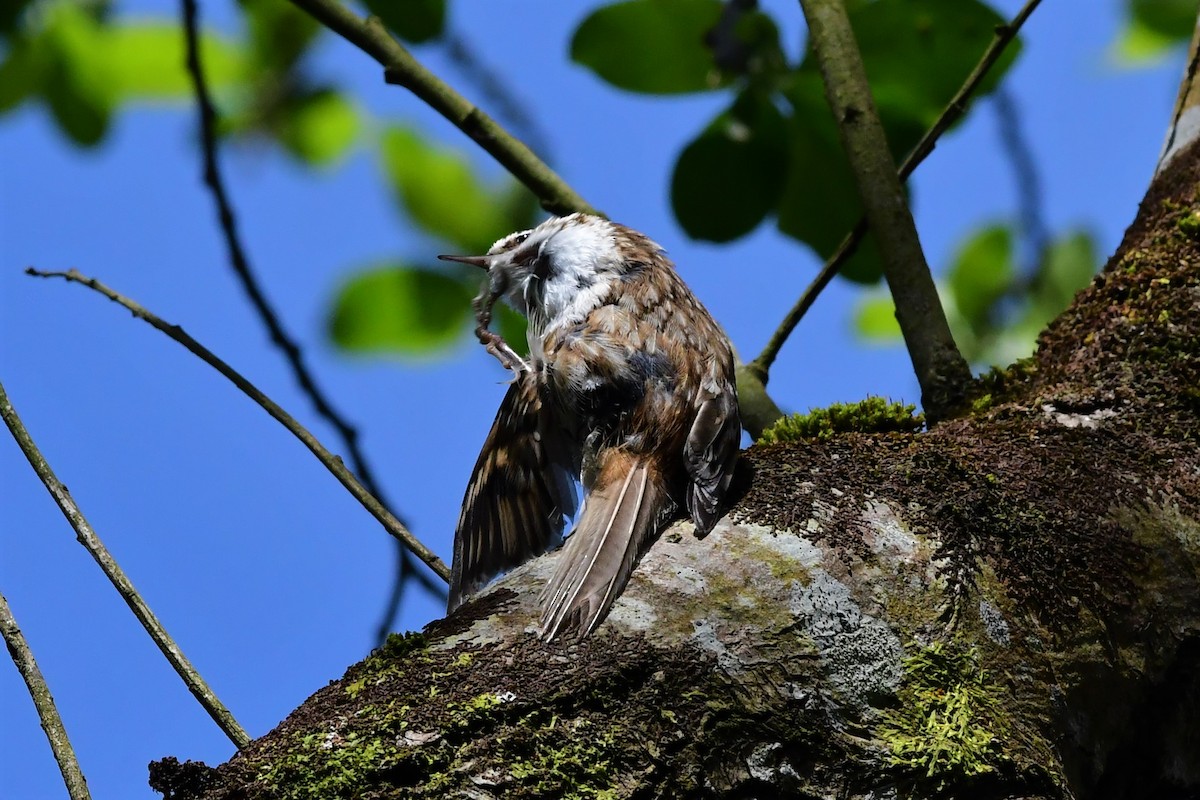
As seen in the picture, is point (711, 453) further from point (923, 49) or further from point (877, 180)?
point (923, 49)

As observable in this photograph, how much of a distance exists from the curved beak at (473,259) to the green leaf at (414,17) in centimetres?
69

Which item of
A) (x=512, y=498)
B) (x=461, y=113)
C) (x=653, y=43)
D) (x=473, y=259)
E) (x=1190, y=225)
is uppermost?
(x=461, y=113)

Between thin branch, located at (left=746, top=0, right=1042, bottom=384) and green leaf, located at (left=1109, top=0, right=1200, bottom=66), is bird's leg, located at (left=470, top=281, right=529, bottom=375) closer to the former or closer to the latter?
thin branch, located at (left=746, top=0, right=1042, bottom=384)

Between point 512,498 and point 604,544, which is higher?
point 512,498

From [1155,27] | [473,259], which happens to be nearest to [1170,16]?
[1155,27]

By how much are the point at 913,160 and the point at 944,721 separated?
7.35 ft

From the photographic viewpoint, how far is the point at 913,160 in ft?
12.4

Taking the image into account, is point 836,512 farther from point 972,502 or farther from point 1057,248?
point 1057,248

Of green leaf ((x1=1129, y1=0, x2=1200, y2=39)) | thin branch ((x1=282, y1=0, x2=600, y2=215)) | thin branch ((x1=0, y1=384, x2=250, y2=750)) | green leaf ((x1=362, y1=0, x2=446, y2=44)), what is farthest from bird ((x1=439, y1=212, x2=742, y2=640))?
green leaf ((x1=1129, y1=0, x2=1200, y2=39))

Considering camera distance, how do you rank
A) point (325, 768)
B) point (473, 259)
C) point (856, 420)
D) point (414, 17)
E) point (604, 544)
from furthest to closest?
point (414, 17)
point (473, 259)
point (856, 420)
point (604, 544)
point (325, 768)

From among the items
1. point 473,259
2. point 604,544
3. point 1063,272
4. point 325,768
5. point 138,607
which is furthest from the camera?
point 1063,272

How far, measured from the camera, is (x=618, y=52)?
3465mm

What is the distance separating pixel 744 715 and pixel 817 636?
0.21 m

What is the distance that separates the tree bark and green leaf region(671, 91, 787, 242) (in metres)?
1.12
